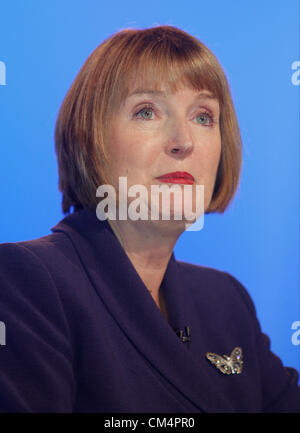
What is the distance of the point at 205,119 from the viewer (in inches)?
39.9

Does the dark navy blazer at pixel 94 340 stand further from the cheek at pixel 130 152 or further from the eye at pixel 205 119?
the eye at pixel 205 119

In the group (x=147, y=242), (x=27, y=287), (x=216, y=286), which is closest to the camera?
(x=27, y=287)

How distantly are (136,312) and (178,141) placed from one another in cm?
33

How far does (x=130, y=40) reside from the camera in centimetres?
97

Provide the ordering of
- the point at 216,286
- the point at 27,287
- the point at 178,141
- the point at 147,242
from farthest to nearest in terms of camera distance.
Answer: the point at 216,286
the point at 147,242
the point at 178,141
the point at 27,287

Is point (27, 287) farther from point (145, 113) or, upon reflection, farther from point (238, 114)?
point (238, 114)

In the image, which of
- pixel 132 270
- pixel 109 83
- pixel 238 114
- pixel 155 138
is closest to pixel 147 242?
pixel 132 270

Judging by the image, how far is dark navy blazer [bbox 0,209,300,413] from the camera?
0.73m

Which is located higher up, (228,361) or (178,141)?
(178,141)

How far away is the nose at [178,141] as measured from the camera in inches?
36.1

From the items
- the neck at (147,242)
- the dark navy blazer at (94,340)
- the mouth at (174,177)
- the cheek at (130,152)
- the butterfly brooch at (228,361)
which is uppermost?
the cheek at (130,152)

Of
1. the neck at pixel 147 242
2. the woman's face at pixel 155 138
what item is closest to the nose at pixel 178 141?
the woman's face at pixel 155 138

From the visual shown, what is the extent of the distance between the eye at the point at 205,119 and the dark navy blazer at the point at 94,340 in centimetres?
29

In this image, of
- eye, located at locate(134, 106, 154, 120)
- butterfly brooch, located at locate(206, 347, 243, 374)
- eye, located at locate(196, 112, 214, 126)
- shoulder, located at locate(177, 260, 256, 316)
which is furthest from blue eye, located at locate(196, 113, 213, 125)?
butterfly brooch, located at locate(206, 347, 243, 374)
